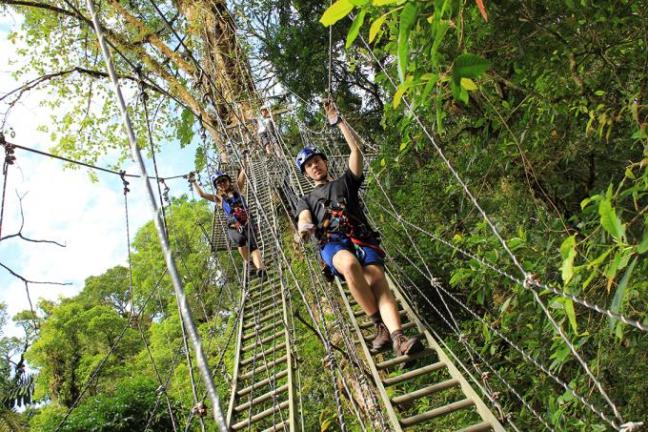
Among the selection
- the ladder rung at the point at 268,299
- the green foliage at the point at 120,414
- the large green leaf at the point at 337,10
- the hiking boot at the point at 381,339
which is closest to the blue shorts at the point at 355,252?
the hiking boot at the point at 381,339

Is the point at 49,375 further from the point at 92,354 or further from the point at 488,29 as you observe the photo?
the point at 488,29

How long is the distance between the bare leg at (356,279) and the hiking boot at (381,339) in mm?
89

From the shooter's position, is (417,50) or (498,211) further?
(498,211)

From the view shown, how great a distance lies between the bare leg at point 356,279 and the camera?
7.96 ft

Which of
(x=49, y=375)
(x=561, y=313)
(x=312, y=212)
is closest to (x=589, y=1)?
(x=561, y=313)

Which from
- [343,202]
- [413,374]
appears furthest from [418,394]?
[343,202]

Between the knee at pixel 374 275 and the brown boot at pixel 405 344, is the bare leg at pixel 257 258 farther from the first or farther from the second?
the brown boot at pixel 405 344

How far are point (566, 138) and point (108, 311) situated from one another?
15515mm

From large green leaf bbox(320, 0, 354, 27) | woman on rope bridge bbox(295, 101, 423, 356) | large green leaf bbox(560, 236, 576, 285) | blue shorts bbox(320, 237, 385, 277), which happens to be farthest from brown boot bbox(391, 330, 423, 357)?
large green leaf bbox(320, 0, 354, 27)

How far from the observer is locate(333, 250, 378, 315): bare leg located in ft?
7.96

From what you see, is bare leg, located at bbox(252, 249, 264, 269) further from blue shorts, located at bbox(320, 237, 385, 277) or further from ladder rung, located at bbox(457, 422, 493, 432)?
ladder rung, located at bbox(457, 422, 493, 432)

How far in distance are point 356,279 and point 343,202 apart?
1.53ft

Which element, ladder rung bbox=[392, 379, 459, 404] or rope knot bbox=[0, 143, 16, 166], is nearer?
rope knot bbox=[0, 143, 16, 166]

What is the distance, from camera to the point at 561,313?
68.7 inches
